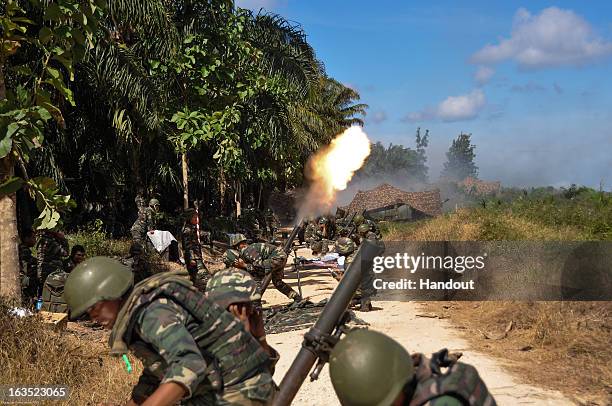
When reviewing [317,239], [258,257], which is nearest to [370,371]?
[258,257]

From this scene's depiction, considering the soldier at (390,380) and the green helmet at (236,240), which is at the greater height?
the soldier at (390,380)

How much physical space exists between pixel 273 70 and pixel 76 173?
6369mm

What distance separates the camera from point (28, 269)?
9180 mm

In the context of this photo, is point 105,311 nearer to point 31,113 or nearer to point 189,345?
point 189,345

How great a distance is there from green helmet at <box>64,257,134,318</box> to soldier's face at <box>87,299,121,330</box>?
0.04 meters

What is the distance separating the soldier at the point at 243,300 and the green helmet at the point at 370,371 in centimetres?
130

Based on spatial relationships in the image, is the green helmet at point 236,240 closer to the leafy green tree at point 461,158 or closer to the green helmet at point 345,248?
the green helmet at point 345,248

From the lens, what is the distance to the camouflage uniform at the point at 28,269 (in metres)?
8.76

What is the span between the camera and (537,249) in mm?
10172

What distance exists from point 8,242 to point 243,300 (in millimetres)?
3768

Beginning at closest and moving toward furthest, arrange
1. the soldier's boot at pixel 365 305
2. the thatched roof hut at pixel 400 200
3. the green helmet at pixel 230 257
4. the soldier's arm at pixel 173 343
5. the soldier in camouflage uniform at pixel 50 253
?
the soldier's arm at pixel 173 343, the green helmet at pixel 230 257, the soldier in camouflage uniform at pixel 50 253, the soldier's boot at pixel 365 305, the thatched roof hut at pixel 400 200

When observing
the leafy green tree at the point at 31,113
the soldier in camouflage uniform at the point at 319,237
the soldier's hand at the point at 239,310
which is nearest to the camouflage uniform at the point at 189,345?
the soldier's hand at the point at 239,310

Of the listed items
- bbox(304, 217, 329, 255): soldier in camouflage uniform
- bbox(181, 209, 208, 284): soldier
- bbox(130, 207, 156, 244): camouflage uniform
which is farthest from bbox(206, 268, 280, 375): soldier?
bbox(304, 217, 329, 255): soldier in camouflage uniform

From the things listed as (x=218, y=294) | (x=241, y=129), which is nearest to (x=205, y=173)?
(x=241, y=129)
